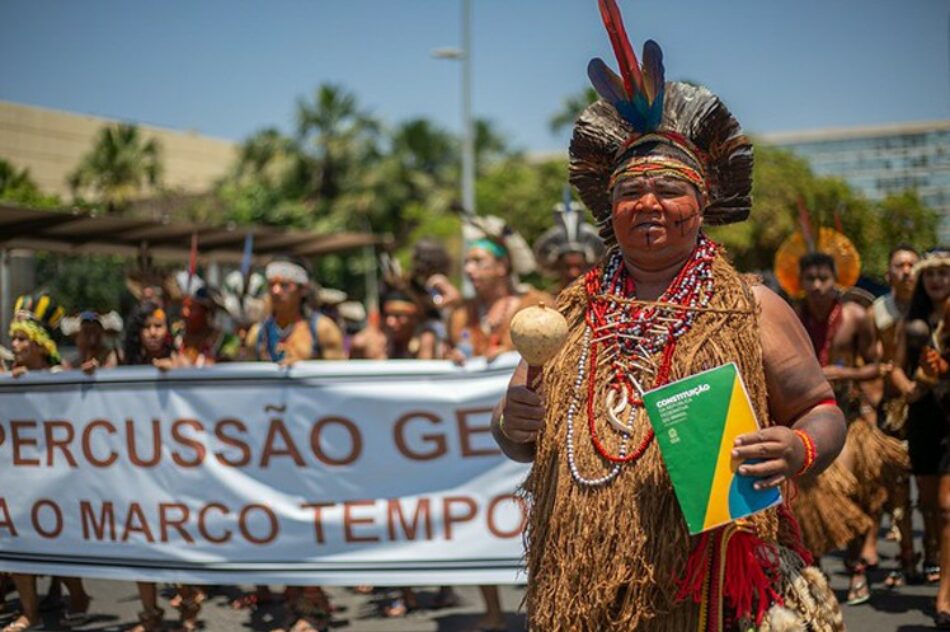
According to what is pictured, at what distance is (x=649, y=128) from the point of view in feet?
9.46

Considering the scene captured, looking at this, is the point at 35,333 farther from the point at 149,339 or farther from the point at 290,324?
the point at 290,324

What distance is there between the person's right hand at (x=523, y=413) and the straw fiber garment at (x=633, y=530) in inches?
4.9

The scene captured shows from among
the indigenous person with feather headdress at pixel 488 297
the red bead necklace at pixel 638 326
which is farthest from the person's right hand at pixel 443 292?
the red bead necklace at pixel 638 326

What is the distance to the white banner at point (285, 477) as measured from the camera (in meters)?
5.50

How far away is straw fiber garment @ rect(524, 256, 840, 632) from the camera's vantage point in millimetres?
2646

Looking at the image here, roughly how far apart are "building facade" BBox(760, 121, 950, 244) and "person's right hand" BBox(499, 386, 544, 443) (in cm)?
4894

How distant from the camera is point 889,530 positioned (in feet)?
27.9

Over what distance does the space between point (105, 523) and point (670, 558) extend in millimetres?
4071

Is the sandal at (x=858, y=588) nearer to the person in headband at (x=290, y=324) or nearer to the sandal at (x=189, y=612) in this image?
the person in headband at (x=290, y=324)

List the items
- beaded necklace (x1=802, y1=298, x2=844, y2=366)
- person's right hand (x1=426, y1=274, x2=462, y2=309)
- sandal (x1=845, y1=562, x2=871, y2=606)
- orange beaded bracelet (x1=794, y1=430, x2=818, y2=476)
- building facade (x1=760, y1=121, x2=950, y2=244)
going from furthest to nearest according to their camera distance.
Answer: building facade (x1=760, y1=121, x2=950, y2=244) → person's right hand (x1=426, y1=274, x2=462, y2=309) → beaded necklace (x1=802, y1=298, x2=844, y2=366) → sandal (x1=845, y1=562, x2=871, y2=606) → orange beaded bracelet (x1=794, y1=430, x2=818, y2=476)

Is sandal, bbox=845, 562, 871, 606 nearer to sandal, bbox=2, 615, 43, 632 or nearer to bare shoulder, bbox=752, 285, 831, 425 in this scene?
bare shoulder, bbox=752, 285, 831, 425

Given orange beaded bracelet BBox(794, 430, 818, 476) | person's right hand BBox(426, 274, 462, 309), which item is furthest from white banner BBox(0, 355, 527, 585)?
orange beaded bracelet BBox(794, 430, 818, 476)

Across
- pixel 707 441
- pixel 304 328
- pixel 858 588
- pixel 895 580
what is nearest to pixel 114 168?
pixel 304 328

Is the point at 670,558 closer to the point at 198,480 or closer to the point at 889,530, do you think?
the point at 198,480
